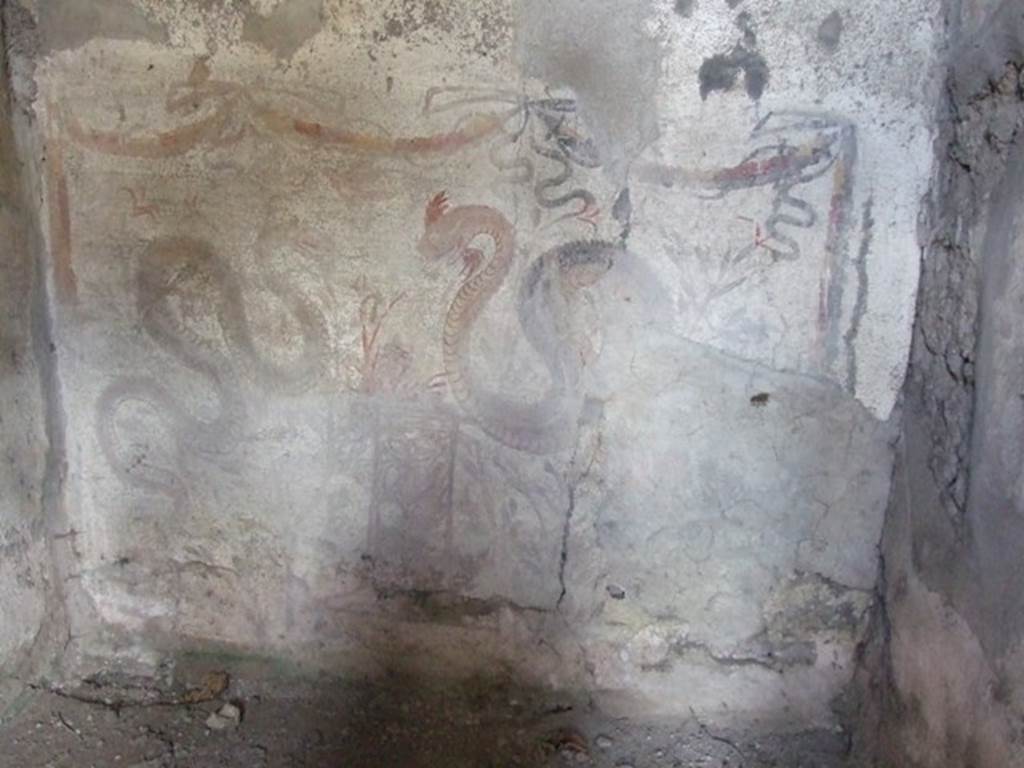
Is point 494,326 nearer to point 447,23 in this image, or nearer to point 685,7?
point 447,23

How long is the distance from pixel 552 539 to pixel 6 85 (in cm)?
149

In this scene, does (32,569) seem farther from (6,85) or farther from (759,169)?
(759,169)

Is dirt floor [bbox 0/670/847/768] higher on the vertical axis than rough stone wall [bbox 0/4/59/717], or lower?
lower

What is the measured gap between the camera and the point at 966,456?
1.54 meters

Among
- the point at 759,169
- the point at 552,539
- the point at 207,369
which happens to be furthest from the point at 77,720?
the point at 759,169

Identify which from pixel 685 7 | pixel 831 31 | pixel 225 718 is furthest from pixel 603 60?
pixel 225 718

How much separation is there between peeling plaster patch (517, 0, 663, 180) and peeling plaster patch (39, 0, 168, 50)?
75 centimetres

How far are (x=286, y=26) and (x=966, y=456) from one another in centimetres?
148

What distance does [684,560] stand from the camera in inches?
80.1

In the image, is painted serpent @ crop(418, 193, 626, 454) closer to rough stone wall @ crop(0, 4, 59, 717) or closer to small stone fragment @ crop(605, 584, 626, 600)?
small stone fragment @ crop(605, 584, 626, 600)

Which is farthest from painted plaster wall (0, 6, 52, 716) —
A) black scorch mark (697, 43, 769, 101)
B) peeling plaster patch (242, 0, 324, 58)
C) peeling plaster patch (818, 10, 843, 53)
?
peeling plaster patch (818, 10, 843, 53)

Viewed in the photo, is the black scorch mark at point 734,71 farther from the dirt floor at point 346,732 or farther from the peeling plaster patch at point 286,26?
the dirt floor at point 346,732

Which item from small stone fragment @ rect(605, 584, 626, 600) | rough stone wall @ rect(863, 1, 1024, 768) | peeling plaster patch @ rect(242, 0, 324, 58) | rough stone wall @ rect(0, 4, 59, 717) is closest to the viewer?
rough stone wall @ rect(863, 1, 1024, 768)

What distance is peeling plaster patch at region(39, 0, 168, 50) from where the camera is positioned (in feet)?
6.12
